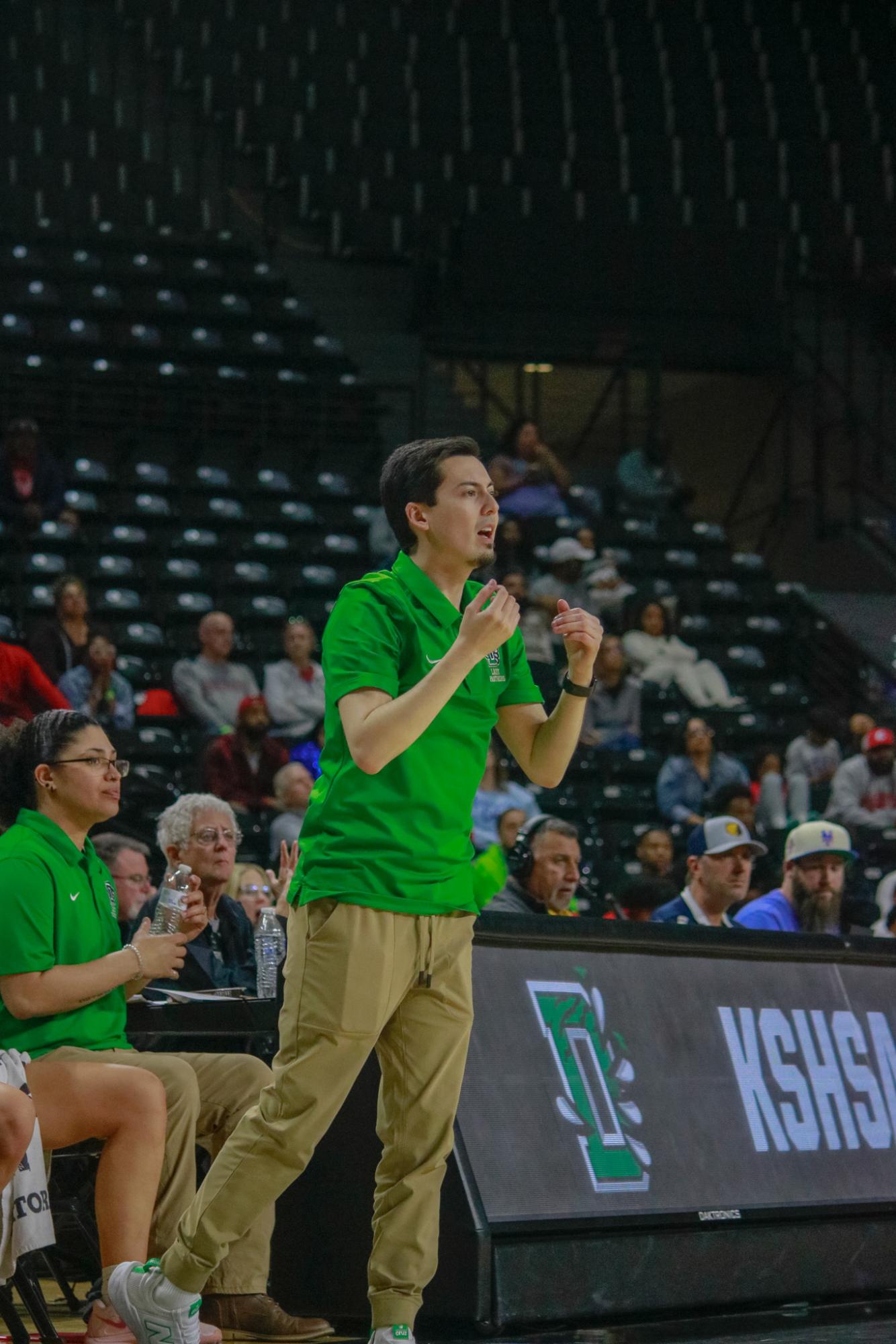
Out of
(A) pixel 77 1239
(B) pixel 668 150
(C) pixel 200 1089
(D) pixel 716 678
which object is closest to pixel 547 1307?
(C) pixel 200 1089

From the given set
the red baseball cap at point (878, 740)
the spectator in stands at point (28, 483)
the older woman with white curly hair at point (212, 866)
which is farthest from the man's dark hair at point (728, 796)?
the older woman with white curly hair at point (212, 866)

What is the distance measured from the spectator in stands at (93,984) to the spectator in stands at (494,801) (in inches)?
220

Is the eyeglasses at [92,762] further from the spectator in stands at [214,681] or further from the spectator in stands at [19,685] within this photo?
the spectator in stands at [214,681]

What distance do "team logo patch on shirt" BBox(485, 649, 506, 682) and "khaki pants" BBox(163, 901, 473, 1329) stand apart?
48 cm

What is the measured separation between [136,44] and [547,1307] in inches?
637

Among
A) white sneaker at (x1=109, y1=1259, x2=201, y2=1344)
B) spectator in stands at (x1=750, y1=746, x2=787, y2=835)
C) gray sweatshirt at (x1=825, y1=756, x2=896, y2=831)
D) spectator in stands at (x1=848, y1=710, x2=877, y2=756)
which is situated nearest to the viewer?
white sneaker at (x1=109, y1=1259, x2=201, y2=1344)

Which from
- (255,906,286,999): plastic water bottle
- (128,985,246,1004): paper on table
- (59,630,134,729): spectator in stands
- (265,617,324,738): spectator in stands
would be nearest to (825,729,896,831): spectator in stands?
(265,617,324,738): spectator in stands

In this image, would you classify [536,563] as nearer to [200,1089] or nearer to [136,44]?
[136,44]

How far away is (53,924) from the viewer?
4.11m

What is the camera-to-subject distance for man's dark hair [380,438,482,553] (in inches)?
143

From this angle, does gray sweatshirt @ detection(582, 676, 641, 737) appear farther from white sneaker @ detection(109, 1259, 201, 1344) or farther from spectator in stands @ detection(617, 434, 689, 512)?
white sneaker @ detection(109, 1259, 201, 1344)

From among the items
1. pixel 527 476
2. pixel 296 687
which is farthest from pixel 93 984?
pixel 527 476

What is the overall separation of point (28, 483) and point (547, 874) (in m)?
7.02

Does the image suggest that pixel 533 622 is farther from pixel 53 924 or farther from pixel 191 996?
pixel 53 924
